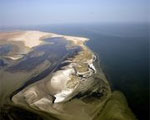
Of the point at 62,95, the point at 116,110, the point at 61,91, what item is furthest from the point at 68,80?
the point at 116,110

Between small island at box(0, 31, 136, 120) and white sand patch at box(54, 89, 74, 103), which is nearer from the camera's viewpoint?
small island at box(0, 31, 136, 120)

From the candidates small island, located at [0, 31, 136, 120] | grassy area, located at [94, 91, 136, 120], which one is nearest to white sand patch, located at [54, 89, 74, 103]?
small island, located at [0, 31, 136, 120]

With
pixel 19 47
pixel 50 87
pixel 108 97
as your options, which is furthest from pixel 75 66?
pixel 19 47

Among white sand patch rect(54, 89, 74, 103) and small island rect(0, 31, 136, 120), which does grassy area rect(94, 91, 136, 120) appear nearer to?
small island rect(0, 31, 136, 120)

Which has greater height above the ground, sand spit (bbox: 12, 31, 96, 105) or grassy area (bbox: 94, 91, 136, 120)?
sand spit (bbox: 12, 31, 96, 105)

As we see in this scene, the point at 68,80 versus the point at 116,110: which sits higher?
the point at 68,80

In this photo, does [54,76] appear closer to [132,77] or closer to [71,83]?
[71,83]

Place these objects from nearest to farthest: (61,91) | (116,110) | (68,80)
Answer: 1. (116,110)
2. (61,91)
3. (68,80)

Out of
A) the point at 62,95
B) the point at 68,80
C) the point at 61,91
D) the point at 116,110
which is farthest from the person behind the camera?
the point at 68,80

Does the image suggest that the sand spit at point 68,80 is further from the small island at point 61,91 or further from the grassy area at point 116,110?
the grassy area at point 116,110

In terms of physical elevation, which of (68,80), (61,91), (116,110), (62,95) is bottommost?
(116,110)

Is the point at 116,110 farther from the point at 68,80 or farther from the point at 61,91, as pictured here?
the point at 68,80

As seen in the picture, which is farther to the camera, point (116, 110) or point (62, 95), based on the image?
point (62, 95)
